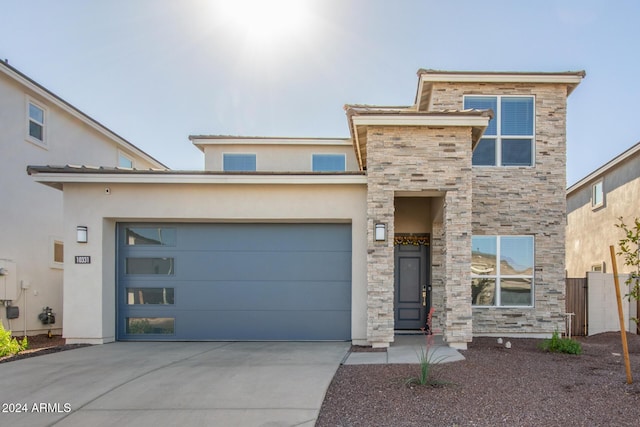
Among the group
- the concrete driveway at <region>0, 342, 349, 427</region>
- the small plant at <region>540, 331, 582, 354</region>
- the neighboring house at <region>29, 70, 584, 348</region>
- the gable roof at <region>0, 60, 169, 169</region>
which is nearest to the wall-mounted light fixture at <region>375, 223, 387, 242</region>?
the neighboring house at <region>29, 70, 584, 348</region>

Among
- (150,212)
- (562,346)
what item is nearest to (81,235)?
(150,212)

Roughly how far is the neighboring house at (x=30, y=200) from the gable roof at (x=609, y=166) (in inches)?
674

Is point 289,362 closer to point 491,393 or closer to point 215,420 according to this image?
point 215,420

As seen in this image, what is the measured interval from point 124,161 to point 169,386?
1225cm

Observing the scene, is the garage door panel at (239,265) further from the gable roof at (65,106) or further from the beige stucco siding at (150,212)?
the gable roof at (65,106)

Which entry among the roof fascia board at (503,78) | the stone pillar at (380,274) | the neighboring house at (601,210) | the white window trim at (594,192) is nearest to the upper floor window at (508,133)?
the roof fascia board at (503,78)

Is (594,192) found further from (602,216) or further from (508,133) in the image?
(508,133)

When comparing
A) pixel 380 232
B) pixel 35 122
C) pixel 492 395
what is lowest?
pixel 492 395

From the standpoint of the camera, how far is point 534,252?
9523mm

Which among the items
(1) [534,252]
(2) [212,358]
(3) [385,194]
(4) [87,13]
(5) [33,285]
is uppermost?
(4) [87,13]

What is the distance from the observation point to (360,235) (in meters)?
8.41

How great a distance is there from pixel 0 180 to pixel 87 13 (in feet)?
15.2

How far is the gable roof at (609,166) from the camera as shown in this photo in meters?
13.4

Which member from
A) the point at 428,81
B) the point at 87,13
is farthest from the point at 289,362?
the point at 87,13
